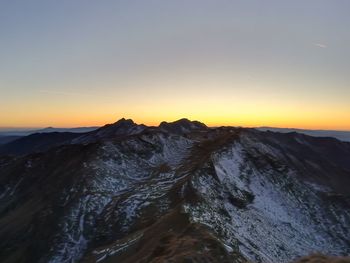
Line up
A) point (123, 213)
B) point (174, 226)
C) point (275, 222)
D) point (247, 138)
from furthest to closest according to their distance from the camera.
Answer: point (247, 138) < point (275, 222) < point (123, 213) < point (174, 226)

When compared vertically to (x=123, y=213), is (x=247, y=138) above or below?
above

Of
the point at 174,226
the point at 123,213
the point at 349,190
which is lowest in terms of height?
the point at 349,190

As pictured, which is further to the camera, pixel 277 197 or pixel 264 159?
pixel 264 159

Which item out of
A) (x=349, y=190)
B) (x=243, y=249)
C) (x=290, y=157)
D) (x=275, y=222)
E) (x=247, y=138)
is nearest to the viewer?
(x=243, y=249)

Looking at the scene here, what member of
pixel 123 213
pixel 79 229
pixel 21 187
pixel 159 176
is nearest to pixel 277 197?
pixel 159 176

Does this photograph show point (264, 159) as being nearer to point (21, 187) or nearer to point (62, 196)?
point (62, 196)

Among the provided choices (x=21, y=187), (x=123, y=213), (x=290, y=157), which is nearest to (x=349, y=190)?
(x=290, y=157)
